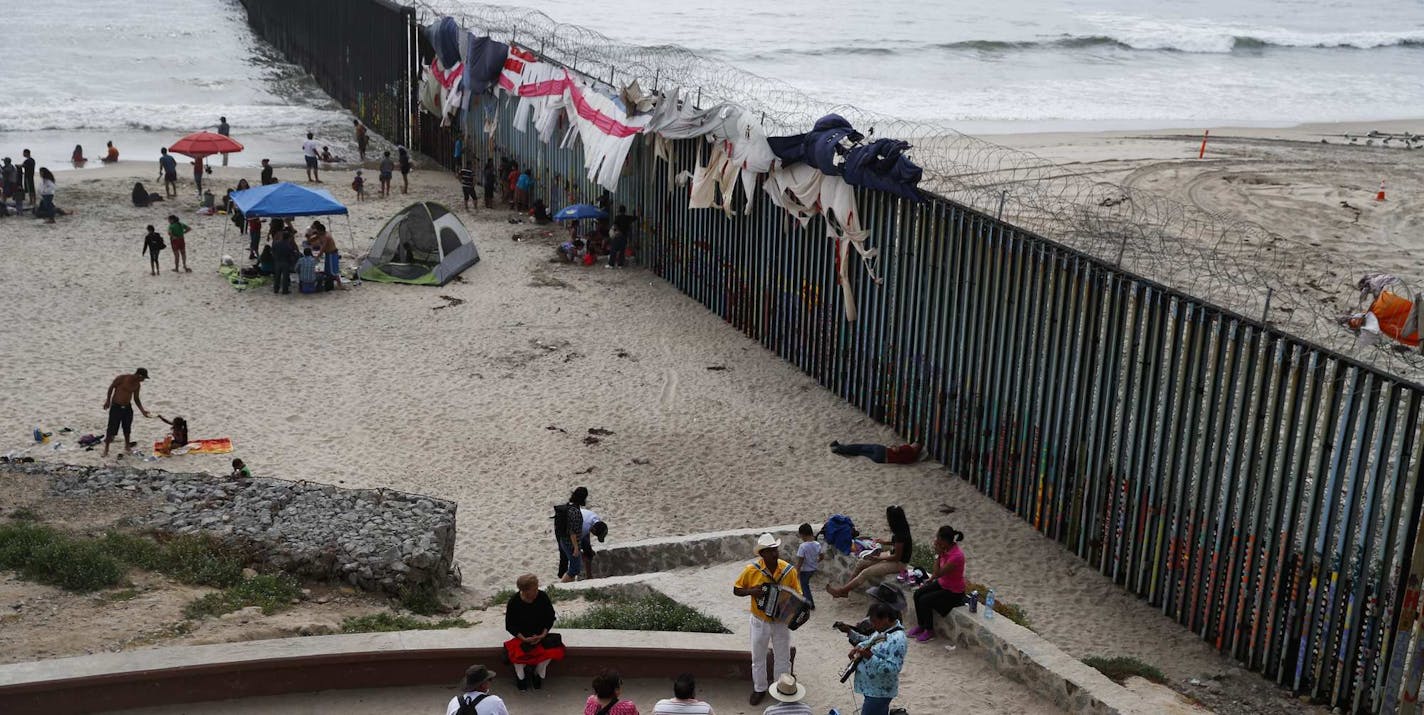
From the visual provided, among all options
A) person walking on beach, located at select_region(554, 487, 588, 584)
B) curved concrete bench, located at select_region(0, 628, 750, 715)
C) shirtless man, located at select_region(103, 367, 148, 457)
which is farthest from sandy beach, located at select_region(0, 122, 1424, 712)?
curved concrete bench, located at select_region(0, 628, 750, 715)

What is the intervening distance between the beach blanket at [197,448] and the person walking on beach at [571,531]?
5.22 metres

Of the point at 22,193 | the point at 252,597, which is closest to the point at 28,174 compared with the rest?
the point at 22,193

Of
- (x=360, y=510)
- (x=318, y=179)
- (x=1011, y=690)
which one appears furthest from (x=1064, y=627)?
(x=318, y=179)

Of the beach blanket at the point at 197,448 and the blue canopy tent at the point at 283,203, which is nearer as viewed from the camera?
the beach blanket at the point at 197,448

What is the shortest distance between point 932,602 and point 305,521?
519cm

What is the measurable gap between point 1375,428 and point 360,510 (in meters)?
8.13

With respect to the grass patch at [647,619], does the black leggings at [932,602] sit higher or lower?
higher

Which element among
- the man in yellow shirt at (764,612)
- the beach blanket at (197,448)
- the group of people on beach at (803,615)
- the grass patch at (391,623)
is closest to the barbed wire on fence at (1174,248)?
the group of people on beach at (803,615)

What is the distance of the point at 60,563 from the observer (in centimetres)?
991

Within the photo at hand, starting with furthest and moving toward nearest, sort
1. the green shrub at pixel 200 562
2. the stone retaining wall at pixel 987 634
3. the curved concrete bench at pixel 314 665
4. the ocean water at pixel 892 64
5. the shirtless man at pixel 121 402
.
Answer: the ocean water at pixel 892 64
the shirtless man at pixel 121 402
the green shrub at pixel 200 562
the stone retaining wall at pixel 987 634
the curved concrete bench at pixel 314 665

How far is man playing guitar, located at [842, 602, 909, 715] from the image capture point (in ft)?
26.3

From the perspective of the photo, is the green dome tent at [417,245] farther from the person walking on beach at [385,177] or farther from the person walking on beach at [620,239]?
the person walking on beach at [385,177]

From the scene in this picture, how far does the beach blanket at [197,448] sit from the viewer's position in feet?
49.5

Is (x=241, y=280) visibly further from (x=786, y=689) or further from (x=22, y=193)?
(x=786, y=689)
